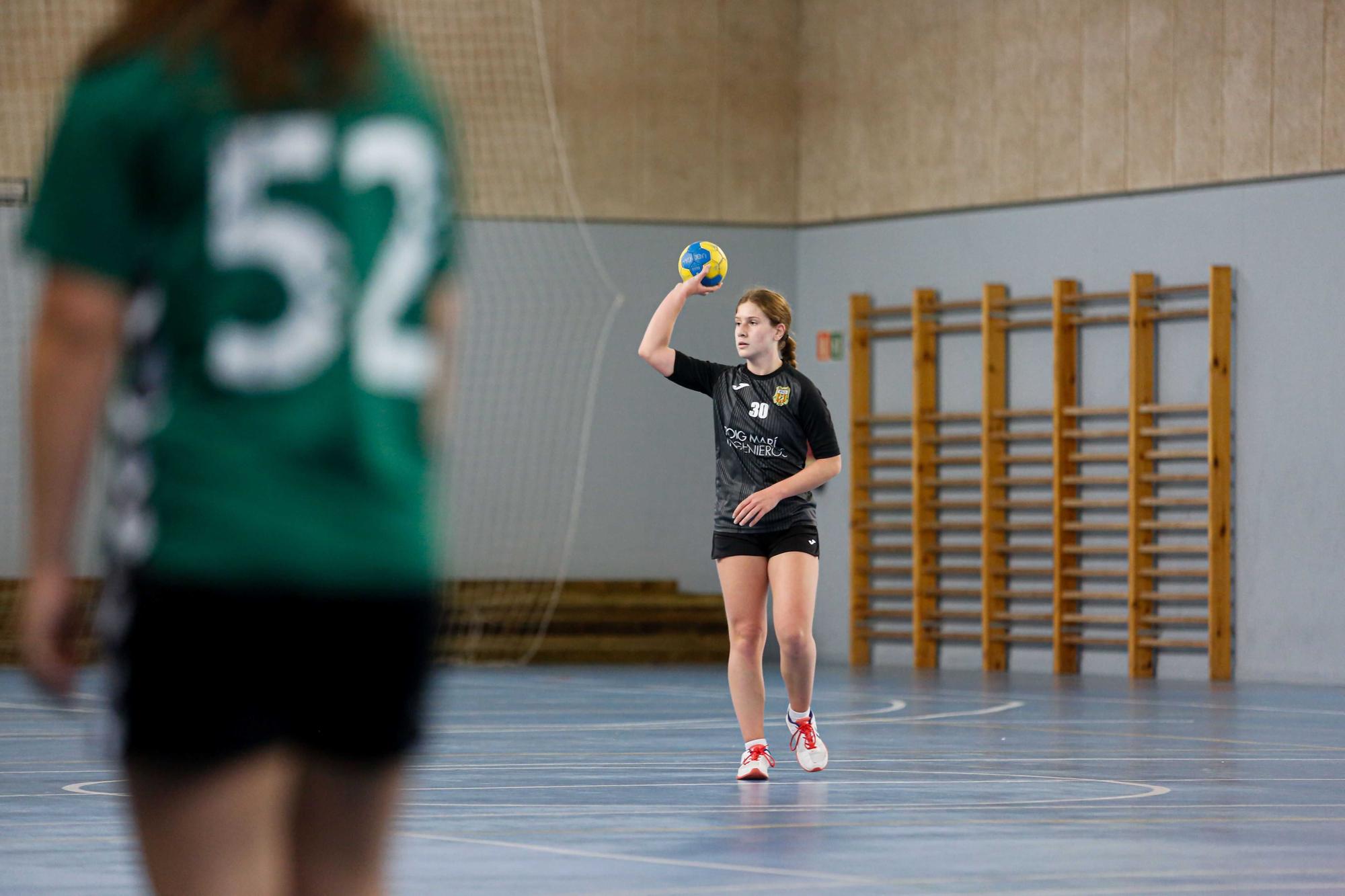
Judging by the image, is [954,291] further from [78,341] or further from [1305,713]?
[78,341]

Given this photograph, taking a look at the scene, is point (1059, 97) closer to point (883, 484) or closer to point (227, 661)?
point (883, 484)

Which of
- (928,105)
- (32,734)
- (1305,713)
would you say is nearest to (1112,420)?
(928,105)

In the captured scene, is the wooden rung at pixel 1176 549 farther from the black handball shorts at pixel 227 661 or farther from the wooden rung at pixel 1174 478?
the black handball shorts at pixel 227 661

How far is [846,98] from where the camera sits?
18.1 meters

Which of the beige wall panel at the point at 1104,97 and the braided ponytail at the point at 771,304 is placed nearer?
the braided ponytail at the point at 771,304

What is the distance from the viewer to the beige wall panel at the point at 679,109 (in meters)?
18.1

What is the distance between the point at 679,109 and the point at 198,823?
16.7 metres

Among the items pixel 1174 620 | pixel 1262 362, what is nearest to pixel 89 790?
pixel 1174 620

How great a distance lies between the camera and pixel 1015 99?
656 inches

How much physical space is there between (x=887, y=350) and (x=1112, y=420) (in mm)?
2364

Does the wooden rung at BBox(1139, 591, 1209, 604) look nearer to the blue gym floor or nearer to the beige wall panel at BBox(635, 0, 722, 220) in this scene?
the blue gym floor

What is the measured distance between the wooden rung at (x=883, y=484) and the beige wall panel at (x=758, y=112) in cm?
257

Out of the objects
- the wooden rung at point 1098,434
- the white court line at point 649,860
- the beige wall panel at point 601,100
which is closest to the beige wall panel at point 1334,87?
the wooden rung at point 1098,434

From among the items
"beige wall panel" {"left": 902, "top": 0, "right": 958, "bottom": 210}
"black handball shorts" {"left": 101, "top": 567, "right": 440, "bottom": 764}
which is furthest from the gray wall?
"black handball shorts" {"left": 101, "top": 567, "right": 440, "bottom": 764}
